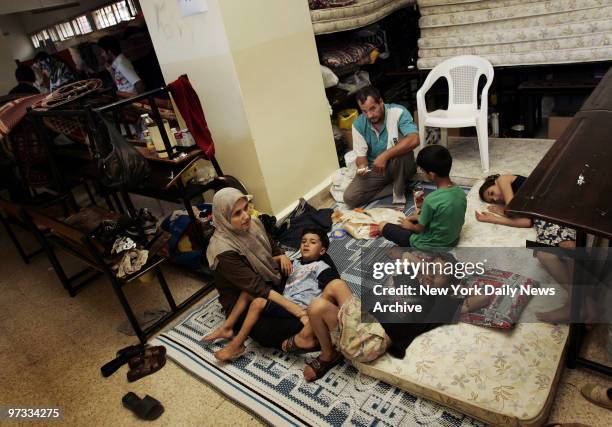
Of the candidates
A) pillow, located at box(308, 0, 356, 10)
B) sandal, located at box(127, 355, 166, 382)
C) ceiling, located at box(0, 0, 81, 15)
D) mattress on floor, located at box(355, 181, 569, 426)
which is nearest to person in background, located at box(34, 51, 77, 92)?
ceiling, located at box(0, 0, 81, 15)

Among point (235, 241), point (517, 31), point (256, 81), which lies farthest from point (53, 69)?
point (517, 31)

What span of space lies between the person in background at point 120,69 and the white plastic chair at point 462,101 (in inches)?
106

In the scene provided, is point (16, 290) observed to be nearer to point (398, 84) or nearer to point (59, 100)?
point (59, 100)

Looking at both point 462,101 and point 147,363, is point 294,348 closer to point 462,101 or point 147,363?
point 147,363

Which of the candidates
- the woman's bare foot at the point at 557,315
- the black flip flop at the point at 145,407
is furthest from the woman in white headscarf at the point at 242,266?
the woman's bare foot at the point at 557,315

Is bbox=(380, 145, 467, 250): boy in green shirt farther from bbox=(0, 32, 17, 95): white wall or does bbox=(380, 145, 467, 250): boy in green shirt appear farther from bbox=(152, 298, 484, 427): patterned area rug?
bbox=(0, 32, 17, 95): white wall

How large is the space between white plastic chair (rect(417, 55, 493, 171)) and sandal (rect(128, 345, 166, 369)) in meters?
2.61

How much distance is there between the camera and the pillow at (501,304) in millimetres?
1920

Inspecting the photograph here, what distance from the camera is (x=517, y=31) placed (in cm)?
357

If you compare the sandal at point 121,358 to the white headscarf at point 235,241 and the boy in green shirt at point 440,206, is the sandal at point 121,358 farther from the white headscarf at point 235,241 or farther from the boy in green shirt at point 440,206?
the boy in green shirt at point 440,206

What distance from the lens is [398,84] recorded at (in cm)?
486

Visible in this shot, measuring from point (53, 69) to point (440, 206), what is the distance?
492cm

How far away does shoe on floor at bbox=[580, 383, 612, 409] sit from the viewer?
63.9 inches

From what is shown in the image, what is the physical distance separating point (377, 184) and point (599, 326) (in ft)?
5.97
